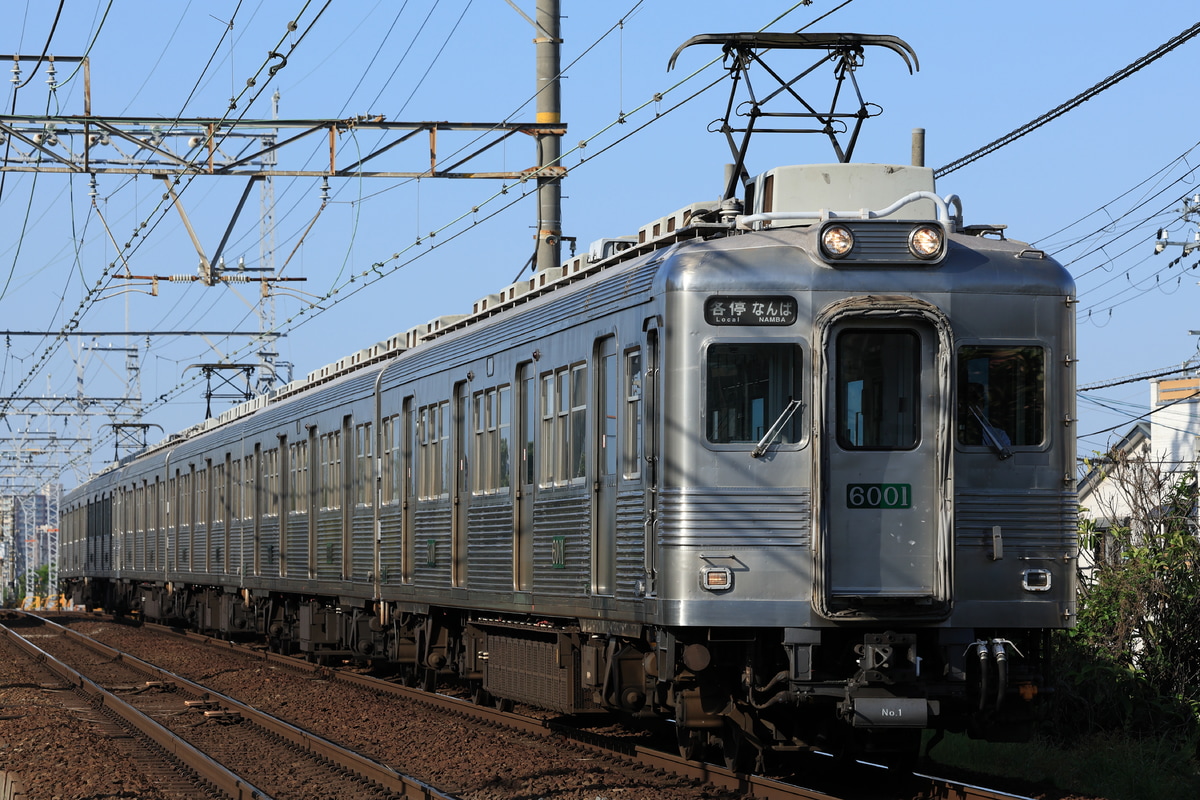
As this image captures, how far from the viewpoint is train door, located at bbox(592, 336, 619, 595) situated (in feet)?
34.8

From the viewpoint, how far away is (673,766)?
35.7 ft

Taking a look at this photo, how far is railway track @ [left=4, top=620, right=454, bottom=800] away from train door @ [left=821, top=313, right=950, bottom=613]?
2.77 meters

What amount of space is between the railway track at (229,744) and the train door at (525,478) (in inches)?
73.0

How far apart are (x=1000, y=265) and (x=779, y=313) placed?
1344mm

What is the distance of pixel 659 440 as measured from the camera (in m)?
9.64

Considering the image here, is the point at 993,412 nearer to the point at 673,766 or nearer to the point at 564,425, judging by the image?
the point at 673,766

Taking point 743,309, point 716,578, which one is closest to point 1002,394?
point 743,309

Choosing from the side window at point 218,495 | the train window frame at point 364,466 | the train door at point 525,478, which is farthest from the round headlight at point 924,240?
the side window at point 218,495

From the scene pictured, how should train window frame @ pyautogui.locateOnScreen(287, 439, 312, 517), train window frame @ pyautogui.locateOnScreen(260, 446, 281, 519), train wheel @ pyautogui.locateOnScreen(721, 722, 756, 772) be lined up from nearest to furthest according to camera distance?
1. train wheel @ pyautogui.locateOnScreen(721, 722, 756, 772)
2. train window frame @ pyautogui.locateOnScreen(287, 439, 312, 517)
3. train window frame @ pyautogui.locateOnScreen(260, 446, 281, 519)

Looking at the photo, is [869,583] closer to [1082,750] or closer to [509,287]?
[1082,750]

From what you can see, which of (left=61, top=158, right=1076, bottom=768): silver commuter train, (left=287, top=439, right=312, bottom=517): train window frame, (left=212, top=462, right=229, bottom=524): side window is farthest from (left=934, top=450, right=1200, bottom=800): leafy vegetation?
(left=212, top=462, right=229, bottom=524): side window

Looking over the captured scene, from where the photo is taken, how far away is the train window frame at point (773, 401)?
9.45m

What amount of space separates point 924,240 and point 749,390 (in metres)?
1.31

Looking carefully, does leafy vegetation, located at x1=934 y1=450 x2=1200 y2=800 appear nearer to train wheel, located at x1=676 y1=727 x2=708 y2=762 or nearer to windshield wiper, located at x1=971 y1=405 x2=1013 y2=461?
train wheel, located at x1=676 y1=727 x2=708 y2=762
